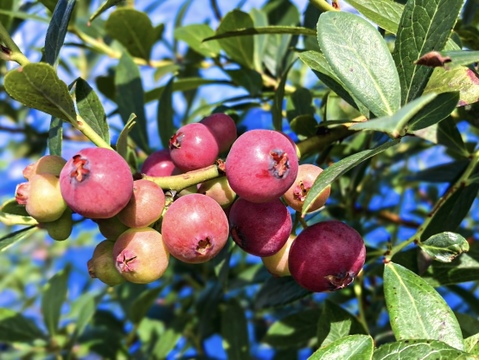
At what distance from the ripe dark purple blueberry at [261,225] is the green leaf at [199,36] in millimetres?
629

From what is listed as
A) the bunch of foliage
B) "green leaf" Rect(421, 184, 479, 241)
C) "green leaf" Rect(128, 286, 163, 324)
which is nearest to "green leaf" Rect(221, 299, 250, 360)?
the bunch of foliage

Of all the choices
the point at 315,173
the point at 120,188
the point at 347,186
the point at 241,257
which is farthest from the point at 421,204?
the point at 120,188

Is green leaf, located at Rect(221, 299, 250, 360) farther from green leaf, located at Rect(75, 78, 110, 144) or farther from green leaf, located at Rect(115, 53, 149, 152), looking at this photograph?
green leaf, located at Rect(75, 78, 110, 144)

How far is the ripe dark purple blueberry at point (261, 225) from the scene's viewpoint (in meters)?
0.74

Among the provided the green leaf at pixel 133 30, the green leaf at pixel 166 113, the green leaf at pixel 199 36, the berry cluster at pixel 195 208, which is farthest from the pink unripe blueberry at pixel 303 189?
the green leaf at pixel 133 30

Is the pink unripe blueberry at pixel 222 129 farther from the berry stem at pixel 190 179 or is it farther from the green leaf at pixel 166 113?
the green leaf at pixel 166 113

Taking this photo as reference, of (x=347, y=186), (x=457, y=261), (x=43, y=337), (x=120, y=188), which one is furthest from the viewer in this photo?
(x=43, y=337)

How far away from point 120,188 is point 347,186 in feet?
2.67

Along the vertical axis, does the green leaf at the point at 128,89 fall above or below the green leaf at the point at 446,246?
above

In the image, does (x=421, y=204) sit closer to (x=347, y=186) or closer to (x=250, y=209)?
(x=347, y=186)

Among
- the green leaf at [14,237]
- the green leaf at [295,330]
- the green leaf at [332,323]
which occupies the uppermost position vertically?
the green leaf at [14,237]

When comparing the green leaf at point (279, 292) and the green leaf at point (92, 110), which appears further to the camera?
the green leaf at point (279, 292)

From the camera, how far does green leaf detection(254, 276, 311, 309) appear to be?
1.01m

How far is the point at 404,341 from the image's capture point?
67 centimetres
